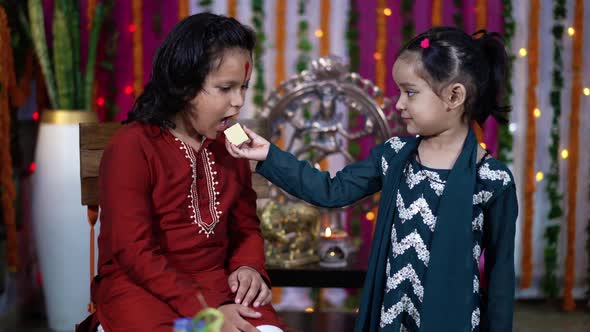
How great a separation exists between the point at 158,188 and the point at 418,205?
628 millimetres

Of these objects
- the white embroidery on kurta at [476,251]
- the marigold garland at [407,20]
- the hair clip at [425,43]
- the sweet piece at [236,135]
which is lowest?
the white embroidery on kurta at [476,251]

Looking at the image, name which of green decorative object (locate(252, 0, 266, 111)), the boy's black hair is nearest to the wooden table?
the boy's black hair

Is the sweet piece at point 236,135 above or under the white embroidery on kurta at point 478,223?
above

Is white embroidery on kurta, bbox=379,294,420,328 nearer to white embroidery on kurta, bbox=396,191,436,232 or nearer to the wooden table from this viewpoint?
white embroidery on kurta, bbox=396,191,436,232

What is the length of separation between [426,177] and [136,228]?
704 mm

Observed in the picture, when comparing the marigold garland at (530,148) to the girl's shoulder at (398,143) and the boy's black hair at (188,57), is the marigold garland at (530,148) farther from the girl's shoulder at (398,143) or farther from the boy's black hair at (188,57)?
the boy's black hair at (188,57)

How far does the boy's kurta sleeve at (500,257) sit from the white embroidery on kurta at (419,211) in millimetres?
142

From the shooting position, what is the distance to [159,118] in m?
1.69

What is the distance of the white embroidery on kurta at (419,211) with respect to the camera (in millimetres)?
1677

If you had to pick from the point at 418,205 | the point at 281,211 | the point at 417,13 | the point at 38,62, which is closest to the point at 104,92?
the point at 38,62

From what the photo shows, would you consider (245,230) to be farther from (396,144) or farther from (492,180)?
(492,180)

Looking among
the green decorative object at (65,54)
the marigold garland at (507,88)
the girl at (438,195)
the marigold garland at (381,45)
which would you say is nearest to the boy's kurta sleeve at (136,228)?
the girl at (438,195)

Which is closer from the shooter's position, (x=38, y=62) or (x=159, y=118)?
(x=159, y=118)

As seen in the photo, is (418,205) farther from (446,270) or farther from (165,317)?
(165,317)
